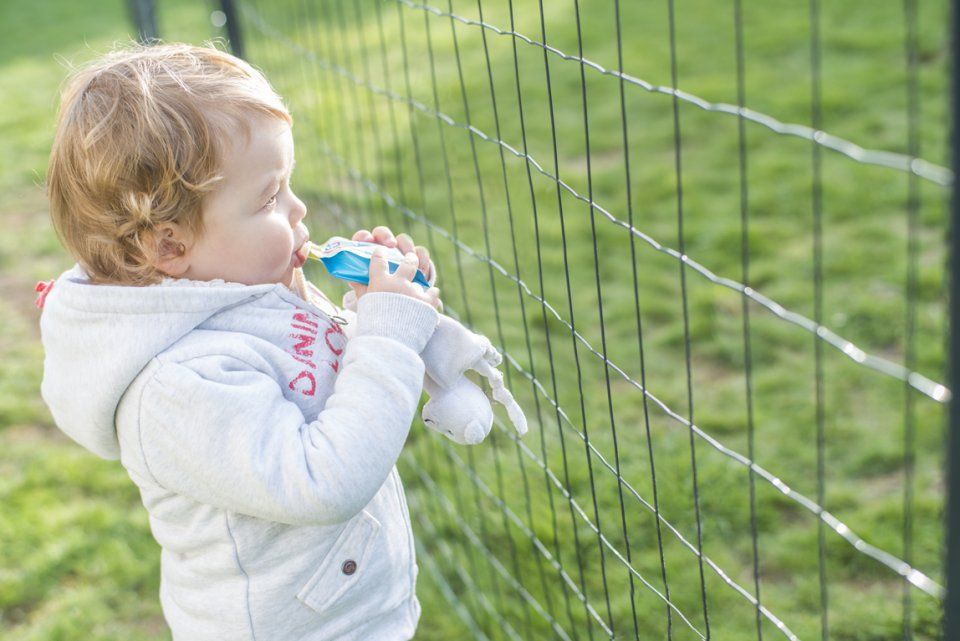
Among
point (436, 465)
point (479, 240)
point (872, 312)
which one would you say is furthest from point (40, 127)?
point (872, 312)

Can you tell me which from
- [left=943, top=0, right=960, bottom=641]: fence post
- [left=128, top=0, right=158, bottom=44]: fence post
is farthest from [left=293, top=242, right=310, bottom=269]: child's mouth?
[left=128, top=0, right=158, bottom=44]: fence post

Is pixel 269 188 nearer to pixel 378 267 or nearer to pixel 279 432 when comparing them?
pixel 378 267

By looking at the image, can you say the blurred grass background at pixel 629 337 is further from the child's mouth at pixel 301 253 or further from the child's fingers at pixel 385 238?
the child's mouth at pixel 301 253

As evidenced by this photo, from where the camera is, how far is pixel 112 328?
53.6 inches

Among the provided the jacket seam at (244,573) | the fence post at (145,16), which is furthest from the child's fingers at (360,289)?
the fence post at (145,16)

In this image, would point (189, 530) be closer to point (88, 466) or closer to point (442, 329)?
point (442, 329)

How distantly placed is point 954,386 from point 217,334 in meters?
0.82

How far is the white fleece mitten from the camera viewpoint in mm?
1456

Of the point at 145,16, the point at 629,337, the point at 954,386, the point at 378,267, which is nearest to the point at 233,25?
the point at 629,337

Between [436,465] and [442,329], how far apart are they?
1.47 meters

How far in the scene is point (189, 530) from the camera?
1.48 metres

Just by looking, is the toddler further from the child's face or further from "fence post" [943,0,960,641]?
"fence post" [943,0,960,641]

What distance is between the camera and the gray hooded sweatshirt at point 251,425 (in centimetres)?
129

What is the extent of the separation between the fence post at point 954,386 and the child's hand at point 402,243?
2.33ft
